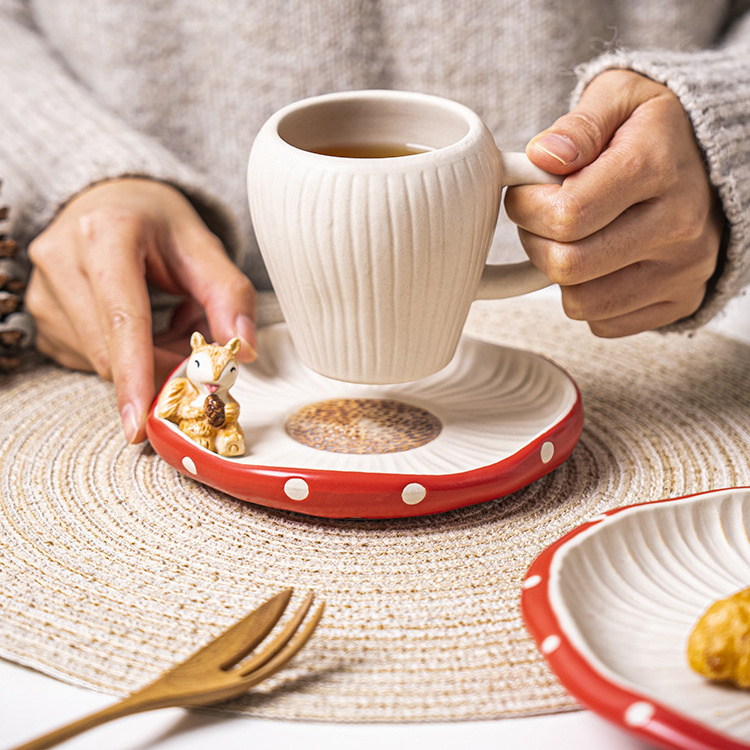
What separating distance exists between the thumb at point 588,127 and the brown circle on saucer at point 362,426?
194mm

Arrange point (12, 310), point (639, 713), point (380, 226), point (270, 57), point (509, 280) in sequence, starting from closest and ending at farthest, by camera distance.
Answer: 1. point (639, 713)
2. point (380, 226)
3. point (509, 280)
4. point (12, 310)
5. point (270, 57)

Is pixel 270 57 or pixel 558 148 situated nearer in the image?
pixel 558 148

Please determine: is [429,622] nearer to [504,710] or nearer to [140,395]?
[504,710]

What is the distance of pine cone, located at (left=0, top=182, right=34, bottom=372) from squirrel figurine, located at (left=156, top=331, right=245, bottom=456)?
26 centimetres

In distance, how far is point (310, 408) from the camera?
62 cm

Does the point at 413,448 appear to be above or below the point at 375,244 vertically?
below

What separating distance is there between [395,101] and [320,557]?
0.97ft

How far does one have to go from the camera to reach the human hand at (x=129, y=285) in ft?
2.06

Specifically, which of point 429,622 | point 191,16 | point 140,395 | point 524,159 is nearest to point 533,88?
point 191,16

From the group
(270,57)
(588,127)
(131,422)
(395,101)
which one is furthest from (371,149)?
(270,57)

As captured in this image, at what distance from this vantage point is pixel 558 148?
53 centimetres

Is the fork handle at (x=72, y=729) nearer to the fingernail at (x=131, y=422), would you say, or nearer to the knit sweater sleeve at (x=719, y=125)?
the fingernail at (x=131, y=422)

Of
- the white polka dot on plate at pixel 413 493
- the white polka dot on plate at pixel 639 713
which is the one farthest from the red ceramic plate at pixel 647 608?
the white polka dot on plate at pixel 413 493

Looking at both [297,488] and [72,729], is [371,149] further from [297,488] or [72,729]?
[72,729]
